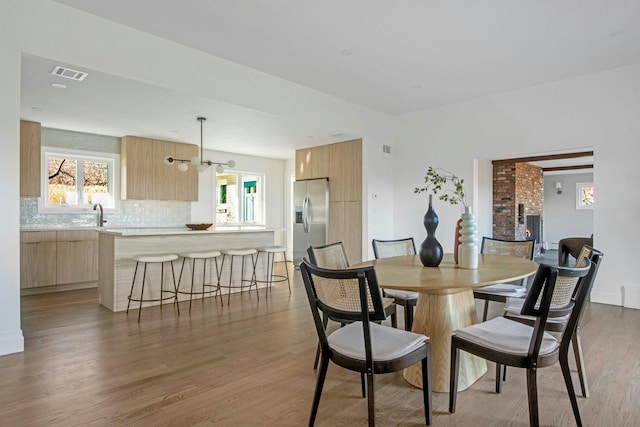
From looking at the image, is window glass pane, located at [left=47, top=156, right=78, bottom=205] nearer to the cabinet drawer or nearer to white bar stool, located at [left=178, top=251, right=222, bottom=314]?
the cabinet drawer

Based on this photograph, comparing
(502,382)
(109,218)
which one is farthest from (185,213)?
(502,382)

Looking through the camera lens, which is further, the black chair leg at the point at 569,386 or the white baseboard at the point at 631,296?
the white baseboard at the point at 631,296

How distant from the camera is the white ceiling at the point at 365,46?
3281 mm

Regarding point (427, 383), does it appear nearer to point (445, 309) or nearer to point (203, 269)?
point (445, 309)

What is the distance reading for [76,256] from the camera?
220 inches

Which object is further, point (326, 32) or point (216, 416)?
point (326, 32)

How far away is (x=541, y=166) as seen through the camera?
927cm

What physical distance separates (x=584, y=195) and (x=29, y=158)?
1360 cm

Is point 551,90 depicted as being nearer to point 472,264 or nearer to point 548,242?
point 472,264

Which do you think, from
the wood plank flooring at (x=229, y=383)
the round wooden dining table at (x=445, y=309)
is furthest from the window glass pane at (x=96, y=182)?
the round wooden dining table at (x=445, y=309)

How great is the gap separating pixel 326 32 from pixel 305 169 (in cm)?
384

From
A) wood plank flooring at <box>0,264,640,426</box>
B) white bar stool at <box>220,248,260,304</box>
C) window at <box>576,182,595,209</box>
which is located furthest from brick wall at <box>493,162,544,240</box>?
window at <box>576,182,595,209</box>

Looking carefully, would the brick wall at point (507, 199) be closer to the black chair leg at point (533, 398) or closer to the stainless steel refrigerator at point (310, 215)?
the stainless steel refrigerator at point (310, 215)

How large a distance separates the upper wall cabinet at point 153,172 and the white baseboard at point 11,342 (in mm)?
3619
